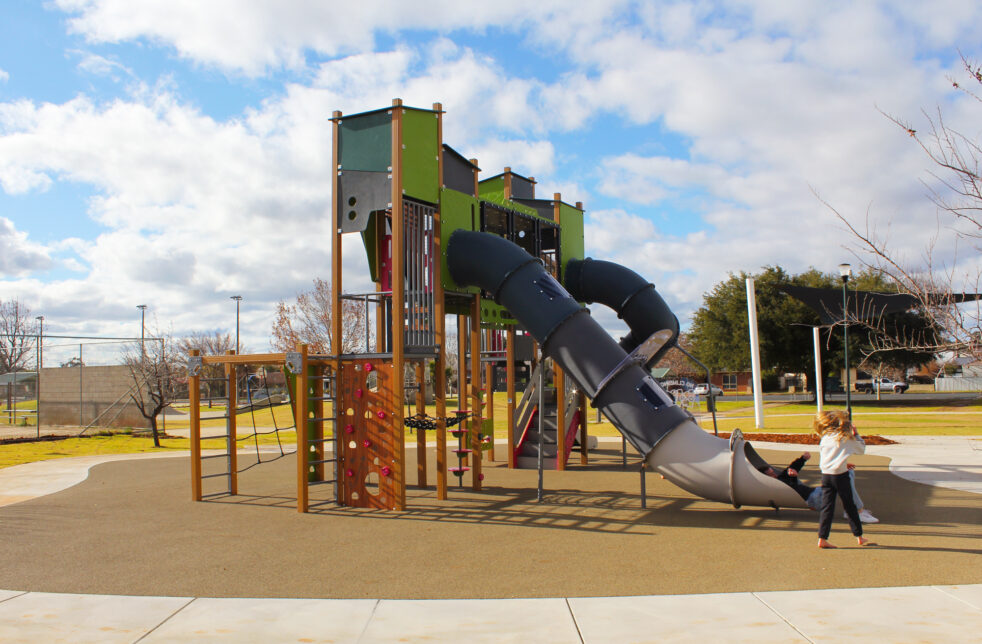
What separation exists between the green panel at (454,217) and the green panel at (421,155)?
0.85 ft

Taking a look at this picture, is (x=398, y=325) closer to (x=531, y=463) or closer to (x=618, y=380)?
(x=618, y=380)

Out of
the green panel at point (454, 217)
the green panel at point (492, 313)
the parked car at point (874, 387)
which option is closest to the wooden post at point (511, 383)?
the green panel at point (492, 313)

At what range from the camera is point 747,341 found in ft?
142

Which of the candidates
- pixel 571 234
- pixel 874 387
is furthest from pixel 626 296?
pixel 874 387

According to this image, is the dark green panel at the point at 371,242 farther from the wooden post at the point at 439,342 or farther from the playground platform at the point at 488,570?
the playground platform at the point at 488,570

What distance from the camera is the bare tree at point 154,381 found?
2088cm

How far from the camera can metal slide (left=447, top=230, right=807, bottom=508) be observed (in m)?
8.63

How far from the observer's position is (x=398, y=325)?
9.52 m

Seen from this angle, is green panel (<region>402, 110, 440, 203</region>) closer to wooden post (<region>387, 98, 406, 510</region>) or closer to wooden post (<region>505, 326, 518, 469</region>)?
wooden post (<region>387, 98, 406, 510</region>)

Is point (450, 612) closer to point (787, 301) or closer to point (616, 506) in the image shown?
point (616, 506)

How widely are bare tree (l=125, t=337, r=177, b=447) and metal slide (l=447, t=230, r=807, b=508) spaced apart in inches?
557

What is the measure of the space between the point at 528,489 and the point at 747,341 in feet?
116

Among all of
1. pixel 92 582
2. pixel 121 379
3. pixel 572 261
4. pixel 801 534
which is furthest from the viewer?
pixel 121 379

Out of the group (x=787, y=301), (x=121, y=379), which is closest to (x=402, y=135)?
(x=121, y=379)
